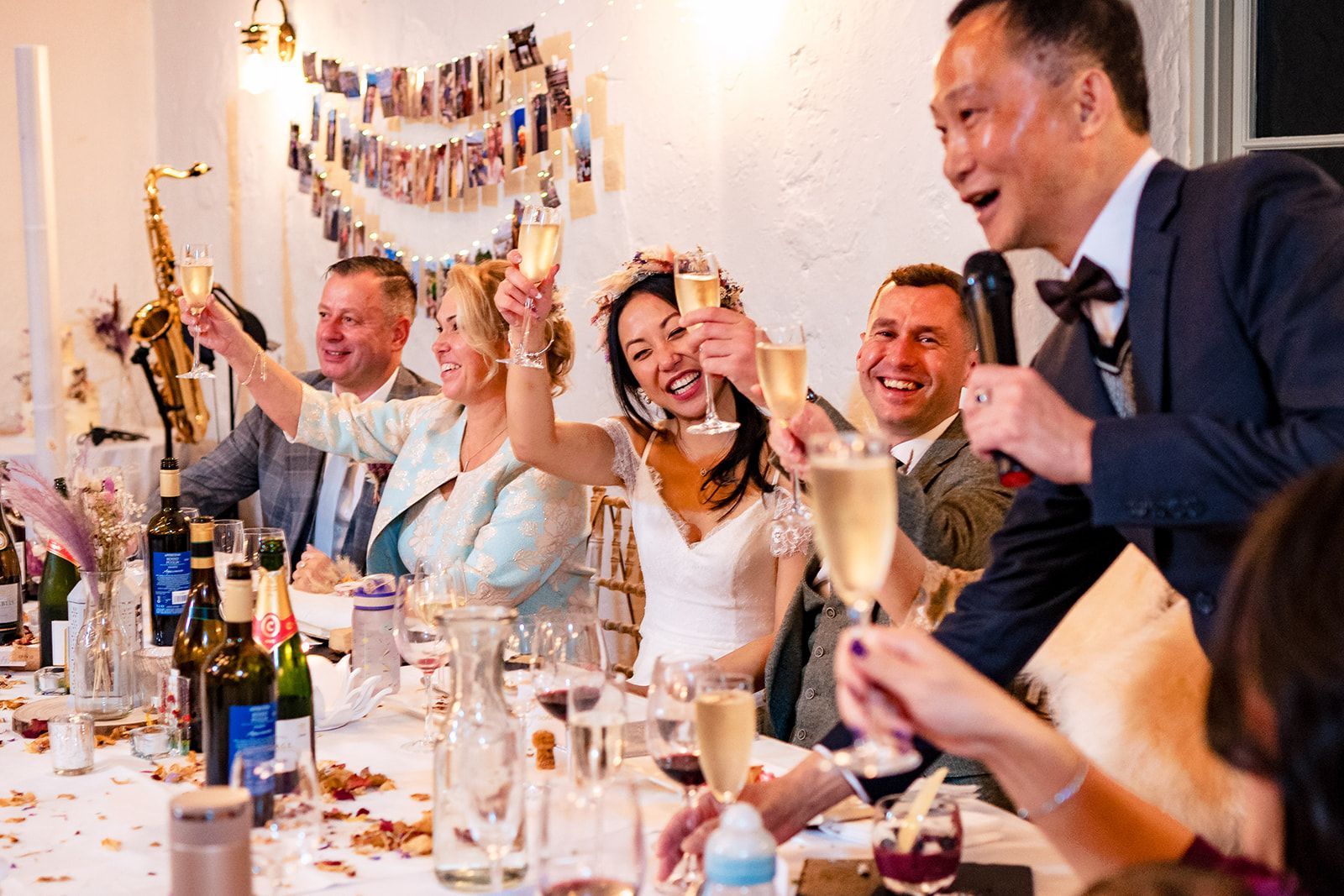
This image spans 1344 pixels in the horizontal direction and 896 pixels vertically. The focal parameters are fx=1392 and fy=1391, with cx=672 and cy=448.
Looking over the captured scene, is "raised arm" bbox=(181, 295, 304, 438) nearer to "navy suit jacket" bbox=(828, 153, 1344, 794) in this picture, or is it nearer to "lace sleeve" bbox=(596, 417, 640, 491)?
"lace sleeve" bbox=(596, 417, 640, 491)

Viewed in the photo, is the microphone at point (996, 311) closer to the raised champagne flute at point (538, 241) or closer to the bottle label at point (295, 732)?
the bottle label at point (295, 732)

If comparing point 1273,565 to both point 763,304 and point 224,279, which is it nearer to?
point 763,304

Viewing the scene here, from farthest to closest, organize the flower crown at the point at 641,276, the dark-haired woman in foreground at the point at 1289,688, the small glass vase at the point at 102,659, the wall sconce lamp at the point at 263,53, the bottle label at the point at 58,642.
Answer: the wall sconce lamp at the point at 263,53 < the flower crown at the point at 641,276 < the bottle label at the point at 58,642 < the small glass vase at the point at 102,659 < the dark-haired woman in foreground at the point at 1289,688

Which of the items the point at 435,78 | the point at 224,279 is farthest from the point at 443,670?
the point at 224,279

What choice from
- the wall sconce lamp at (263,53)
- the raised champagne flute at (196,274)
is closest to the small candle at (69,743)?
the raised champagne flute at (196,274)

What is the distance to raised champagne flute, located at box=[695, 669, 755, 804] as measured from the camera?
4.10 feet

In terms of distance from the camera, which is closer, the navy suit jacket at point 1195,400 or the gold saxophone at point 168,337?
the navy suit jacket at point 1195,400

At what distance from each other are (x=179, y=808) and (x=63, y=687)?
3.94 ft

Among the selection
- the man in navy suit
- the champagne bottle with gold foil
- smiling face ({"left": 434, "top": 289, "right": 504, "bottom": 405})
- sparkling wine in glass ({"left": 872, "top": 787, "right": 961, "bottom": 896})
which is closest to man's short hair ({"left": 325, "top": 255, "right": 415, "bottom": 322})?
smiling face ({"left": 434, "top": 289, "right": 504, "bottom": 405})

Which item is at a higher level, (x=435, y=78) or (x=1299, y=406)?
(x=435, y=78)

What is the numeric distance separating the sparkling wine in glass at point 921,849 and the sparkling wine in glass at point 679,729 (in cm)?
18

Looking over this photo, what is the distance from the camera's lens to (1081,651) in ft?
6.55

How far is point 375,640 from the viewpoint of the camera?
2104mm

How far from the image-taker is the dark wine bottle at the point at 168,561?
230 cm
